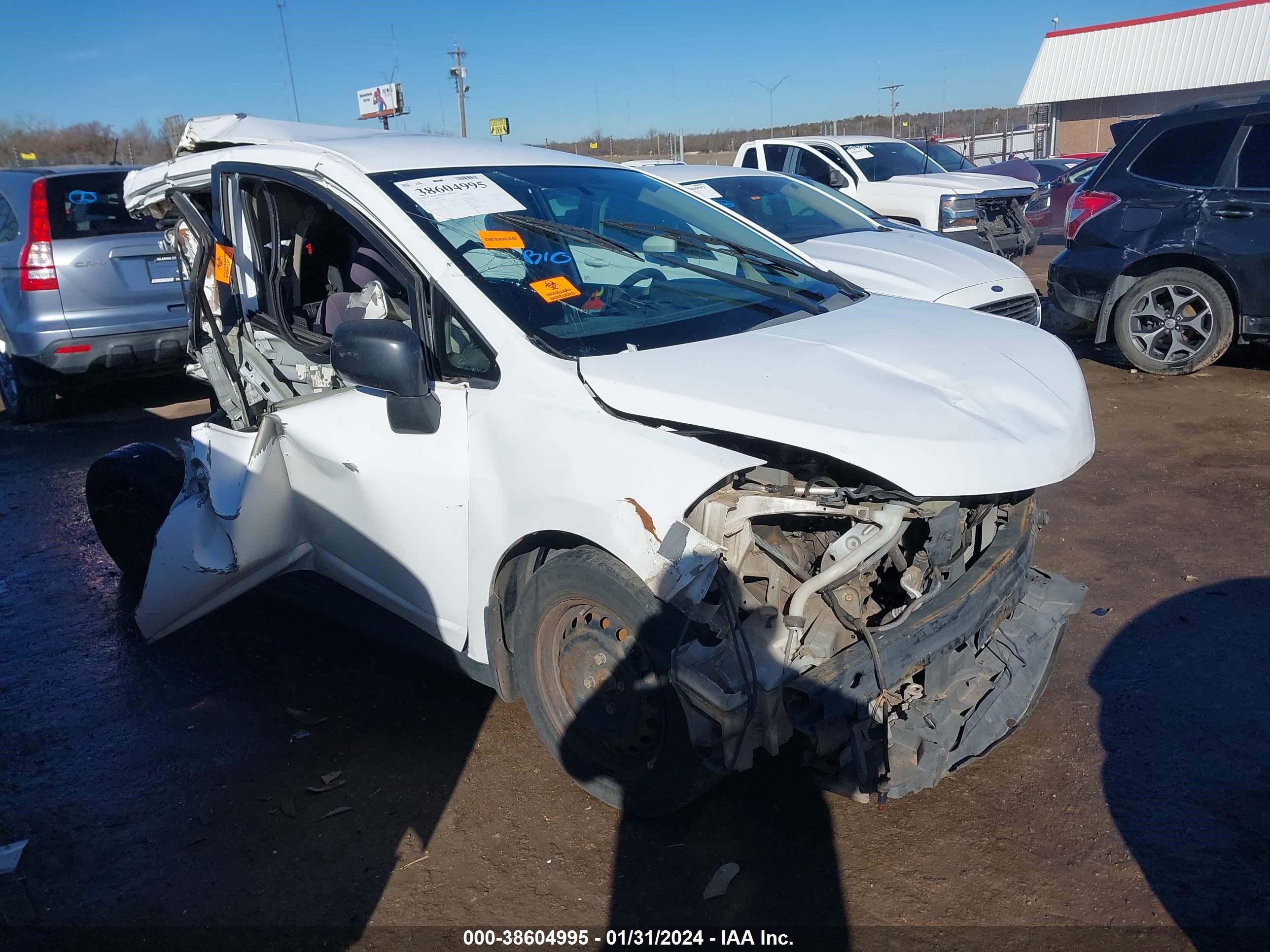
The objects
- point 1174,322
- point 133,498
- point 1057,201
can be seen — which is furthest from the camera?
point 1057,201

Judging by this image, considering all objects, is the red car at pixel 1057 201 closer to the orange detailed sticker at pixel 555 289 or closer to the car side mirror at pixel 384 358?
the orange detailed sticker at pixel 555 289

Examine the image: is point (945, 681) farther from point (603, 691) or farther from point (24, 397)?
point (24, 397)

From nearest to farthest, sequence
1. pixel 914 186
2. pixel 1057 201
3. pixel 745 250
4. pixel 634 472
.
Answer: pixel 634 472, pixel 745 250, pixel 914 186, pixel 1057 201

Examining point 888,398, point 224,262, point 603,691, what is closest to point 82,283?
point 224,262

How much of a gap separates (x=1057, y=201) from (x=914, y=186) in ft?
33.9

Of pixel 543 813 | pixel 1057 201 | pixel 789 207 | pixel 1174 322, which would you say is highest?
pixel 789 207

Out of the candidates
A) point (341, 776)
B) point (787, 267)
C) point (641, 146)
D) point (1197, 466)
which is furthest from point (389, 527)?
point (641, 146)

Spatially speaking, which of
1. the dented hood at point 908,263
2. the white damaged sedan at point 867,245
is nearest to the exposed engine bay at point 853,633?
the white damaged sedan at point 867,245

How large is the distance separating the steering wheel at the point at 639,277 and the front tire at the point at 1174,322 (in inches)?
224

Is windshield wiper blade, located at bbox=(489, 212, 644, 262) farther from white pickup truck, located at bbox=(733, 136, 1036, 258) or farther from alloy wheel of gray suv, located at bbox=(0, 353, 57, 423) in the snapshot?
white pickup truck, located at bbox=(733, 136, 1036, 258)

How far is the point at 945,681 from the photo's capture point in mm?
2697

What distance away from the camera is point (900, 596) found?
288cm

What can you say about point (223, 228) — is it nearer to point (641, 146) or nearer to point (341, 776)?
point (341, 776)

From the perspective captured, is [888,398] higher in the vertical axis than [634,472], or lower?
higher
